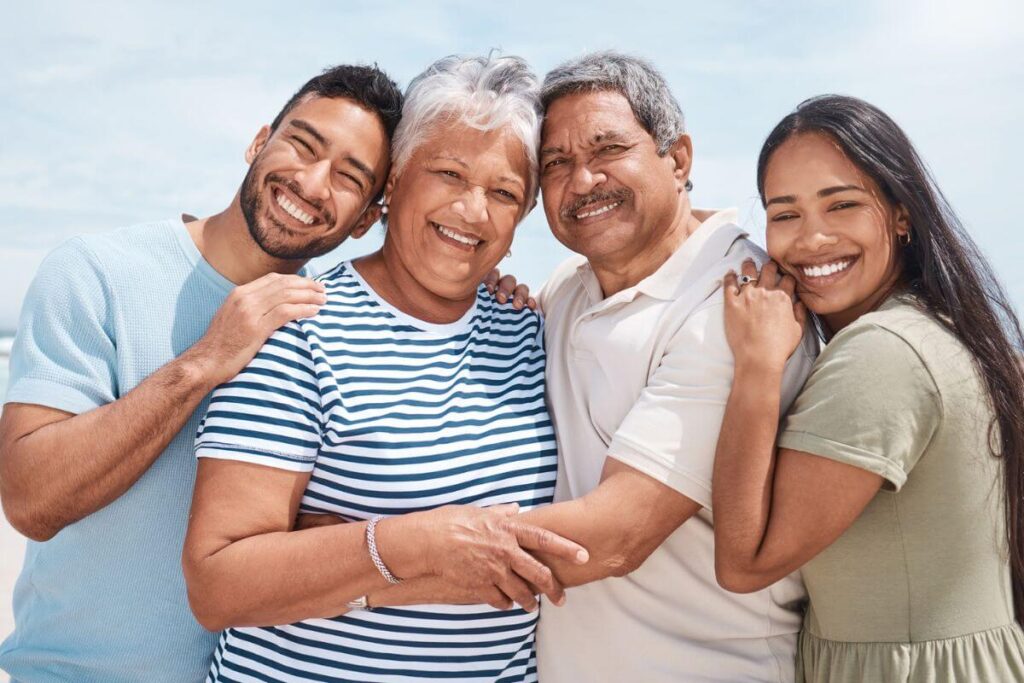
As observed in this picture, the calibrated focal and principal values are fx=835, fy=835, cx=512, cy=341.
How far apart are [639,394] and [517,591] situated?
77 centimetres

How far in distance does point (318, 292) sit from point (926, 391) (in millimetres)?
1839

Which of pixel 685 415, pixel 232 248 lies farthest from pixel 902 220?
pixel 232 248

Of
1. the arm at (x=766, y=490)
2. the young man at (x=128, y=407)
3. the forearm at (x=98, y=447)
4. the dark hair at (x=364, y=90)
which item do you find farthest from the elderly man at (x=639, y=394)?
the forearm at (x=98, y=447)

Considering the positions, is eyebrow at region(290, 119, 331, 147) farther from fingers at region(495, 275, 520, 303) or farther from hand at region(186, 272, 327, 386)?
fingers at region(495, 275, 520, 303)

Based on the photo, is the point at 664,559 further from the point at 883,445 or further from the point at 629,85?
the point at 629,85

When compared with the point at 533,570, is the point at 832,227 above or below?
above

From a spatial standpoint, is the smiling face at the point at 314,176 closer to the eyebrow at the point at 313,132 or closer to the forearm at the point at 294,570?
the eyebrow at the point at 313,132

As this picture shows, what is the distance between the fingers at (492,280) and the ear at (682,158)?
79cm

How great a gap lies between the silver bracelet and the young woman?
38.5 inches

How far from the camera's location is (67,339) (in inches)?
105

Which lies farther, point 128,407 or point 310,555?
point 128,407

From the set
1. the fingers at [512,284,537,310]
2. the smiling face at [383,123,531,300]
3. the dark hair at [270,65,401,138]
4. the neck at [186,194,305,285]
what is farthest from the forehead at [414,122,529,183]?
the neck at [186,194,305,285]

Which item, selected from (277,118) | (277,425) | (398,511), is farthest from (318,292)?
(277,118)

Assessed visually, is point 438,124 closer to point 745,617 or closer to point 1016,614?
point 745,617
